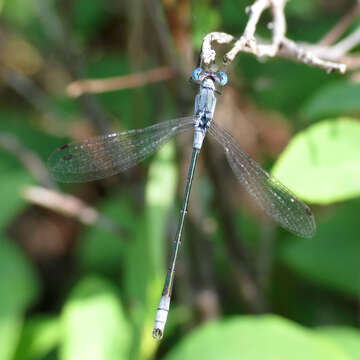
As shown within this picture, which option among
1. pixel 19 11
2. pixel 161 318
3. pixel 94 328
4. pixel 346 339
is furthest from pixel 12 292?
pixel 19 11

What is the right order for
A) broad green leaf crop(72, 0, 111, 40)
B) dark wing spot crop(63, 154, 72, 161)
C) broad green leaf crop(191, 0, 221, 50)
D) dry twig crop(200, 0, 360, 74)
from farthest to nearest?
broad green leaf crop(72, 0, 111, 40), dark wing spot crop(63, 154, 72, 161), broad green leaf crop(191, 0, 221, 50), dry twig crop(200, 0, 360, 74)

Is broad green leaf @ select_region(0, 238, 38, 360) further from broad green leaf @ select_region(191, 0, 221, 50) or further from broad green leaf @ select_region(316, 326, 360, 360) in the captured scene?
broad green leaf @ select_region(191, 0, 221, 50)

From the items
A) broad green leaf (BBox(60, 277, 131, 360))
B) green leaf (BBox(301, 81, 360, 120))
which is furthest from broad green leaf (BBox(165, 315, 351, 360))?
green leaf (BBox(301, 81, 360, 120))

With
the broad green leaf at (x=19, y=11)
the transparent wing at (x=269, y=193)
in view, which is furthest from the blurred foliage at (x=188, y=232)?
the broad green leaf at (x=19, y=11)

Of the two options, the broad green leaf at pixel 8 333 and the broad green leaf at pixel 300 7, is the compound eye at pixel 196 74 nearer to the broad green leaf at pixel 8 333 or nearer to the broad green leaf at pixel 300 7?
the broad green leaf at pixel 300 7

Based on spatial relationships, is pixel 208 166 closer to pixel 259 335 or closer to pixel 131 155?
pixel 131 155

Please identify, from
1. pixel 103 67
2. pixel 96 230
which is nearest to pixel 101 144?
pixel 96 230
